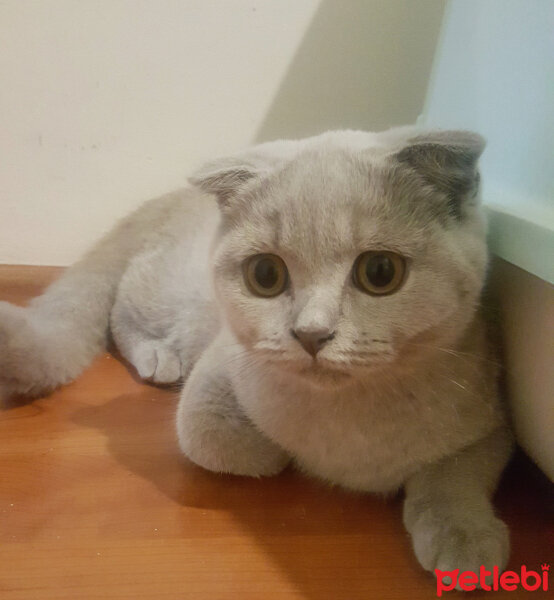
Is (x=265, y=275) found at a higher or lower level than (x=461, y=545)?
higher

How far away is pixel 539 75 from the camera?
0.72 m

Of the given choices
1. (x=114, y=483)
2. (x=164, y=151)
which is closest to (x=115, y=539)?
(x=114, y=483)

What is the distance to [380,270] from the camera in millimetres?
642

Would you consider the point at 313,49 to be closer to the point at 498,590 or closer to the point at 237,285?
the point at 237,285

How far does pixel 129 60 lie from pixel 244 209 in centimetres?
84

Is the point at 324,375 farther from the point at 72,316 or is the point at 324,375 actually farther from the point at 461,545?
the point at 72,316

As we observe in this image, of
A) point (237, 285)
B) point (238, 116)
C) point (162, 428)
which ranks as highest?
point (238, 116)

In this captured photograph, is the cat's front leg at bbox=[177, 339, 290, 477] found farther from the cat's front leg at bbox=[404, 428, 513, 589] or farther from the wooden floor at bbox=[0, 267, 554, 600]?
the cat's front leg at bbox=[404, 428, 513, 589]

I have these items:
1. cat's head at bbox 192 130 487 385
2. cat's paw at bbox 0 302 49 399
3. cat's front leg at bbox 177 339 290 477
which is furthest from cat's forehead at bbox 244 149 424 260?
cat's paw at bbox 0 302 49 399

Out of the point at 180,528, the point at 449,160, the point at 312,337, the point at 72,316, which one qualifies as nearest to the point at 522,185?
the point at 449,160

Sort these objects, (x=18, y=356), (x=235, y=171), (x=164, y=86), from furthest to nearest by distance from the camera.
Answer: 1. (x=164, y=86)
2. (x=18, y=356)
3. (x=235, y=171)

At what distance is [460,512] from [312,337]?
314 millimetres

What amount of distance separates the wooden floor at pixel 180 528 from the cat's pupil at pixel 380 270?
0.36 metres

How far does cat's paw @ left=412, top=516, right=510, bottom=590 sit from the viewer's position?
0.64 m
